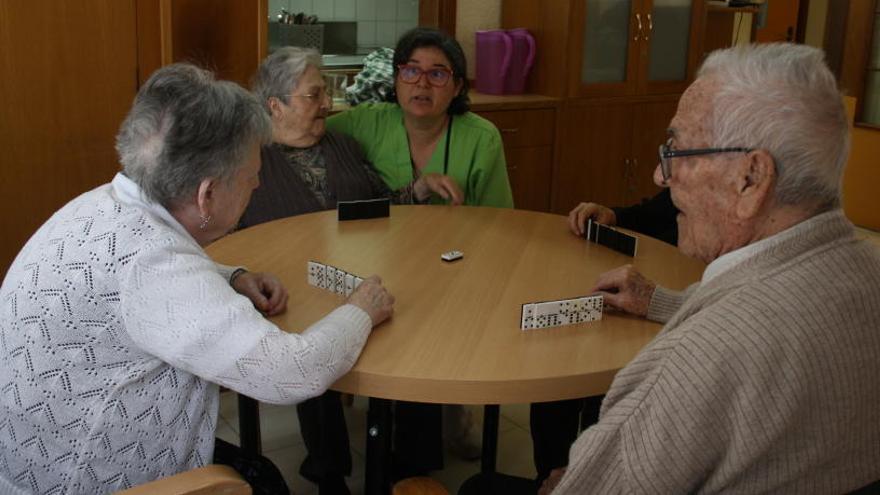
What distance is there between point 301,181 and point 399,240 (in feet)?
1.80

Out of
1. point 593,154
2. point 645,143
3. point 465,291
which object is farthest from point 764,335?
point 645,143

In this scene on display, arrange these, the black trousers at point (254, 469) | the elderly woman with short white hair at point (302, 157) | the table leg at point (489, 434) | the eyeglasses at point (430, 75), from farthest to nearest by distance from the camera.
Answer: the eyeglasses at point (430, 75) → the elderly woman with short white hair at point (302, 157) → the table leg at point (489, 434) → the black trousers at point (254, 469)

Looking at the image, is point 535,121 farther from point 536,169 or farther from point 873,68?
point 873,68

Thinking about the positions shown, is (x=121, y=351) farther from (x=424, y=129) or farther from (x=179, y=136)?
(x=424, y=129)

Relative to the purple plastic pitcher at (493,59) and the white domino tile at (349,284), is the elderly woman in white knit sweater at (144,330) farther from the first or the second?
the purple plastic pitcher at (493,59)

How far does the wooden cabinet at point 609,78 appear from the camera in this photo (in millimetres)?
4664

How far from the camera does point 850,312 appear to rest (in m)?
1.14

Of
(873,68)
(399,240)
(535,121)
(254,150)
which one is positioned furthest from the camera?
(873,68)

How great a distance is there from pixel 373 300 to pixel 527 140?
2.96 meters

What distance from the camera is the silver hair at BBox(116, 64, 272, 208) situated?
1516mm

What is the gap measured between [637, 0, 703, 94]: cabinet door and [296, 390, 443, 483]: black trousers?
2.94m

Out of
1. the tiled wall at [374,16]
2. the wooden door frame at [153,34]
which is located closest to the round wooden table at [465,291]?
the wooden door frame at [153,34]

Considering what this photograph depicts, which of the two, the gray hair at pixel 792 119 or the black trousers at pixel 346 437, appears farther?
the black trousers at pixel 346 437

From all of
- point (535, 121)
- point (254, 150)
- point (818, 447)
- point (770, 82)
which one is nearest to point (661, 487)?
point (818, 447)
